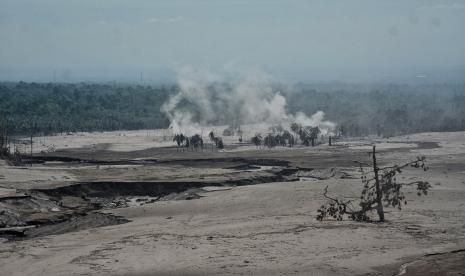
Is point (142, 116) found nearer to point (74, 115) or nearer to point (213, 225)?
point (74, 115)

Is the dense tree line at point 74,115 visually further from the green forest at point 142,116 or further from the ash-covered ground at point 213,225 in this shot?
the ash-covered ground at point 213,225

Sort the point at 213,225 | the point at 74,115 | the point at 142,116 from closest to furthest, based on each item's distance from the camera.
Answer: the point at 213,225 < the point at 74,115 < the point at 142,116

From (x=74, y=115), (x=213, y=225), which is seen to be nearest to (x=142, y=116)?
(x=74, y=115)

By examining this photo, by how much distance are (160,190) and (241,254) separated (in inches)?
1232

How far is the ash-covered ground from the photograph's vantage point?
30.2 meters

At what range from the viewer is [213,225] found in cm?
4019

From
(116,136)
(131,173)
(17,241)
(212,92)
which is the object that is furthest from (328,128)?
→ (17,241)

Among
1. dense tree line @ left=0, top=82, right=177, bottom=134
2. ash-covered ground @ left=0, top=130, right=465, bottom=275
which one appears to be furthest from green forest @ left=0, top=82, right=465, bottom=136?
ash-covered ground @ left=0, top=130, right=465, bottom=275

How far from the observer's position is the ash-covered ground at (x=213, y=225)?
3019 centimetres

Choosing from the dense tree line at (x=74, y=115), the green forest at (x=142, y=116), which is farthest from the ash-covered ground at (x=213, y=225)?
the dense tree line at (x=74, y=115)

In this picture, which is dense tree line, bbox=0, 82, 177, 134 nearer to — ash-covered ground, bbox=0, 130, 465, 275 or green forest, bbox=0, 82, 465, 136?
green forest, bbox=0, 82, 465, 136

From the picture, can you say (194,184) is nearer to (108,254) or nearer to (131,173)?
(131,173)

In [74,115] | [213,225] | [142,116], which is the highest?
[74,115]

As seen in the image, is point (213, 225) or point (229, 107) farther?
point (229, 107)
